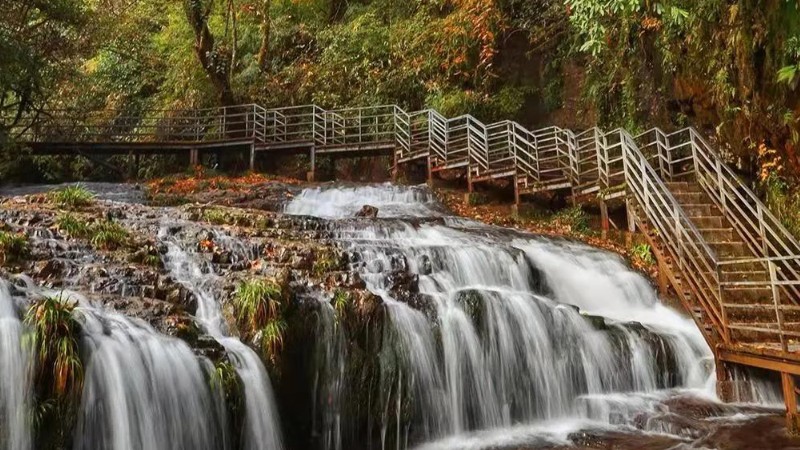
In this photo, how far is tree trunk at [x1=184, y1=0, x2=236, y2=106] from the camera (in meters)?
19.2

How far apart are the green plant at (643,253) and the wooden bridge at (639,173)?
1.45ft

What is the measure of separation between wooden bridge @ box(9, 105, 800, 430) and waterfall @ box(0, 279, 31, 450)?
6740 millimetres

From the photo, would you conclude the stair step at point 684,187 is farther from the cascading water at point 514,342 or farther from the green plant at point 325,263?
the green plant at point 325,263

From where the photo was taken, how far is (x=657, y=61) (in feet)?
45.3

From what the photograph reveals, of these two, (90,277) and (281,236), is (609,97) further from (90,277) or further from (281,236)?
(90,277)

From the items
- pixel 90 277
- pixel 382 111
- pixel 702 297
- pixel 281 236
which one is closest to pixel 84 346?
pixel 90 277

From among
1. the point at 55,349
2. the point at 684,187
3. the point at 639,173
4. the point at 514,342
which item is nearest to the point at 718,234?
the point at 684,187

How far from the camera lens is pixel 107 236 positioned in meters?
7.43

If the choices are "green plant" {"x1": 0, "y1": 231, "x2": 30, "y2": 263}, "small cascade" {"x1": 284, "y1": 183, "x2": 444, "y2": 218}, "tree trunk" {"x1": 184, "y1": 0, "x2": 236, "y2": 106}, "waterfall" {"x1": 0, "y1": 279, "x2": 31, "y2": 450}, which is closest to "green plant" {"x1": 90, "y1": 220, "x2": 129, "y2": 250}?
"green plant" {"x1": 0, "y1": 231, "x2": 30, "y2": 263}

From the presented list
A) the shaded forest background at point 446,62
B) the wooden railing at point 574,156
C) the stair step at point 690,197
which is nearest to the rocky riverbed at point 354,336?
the wooden railing at point 574,156

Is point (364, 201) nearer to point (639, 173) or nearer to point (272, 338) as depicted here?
point (639, 173)

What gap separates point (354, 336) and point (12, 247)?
3814mm

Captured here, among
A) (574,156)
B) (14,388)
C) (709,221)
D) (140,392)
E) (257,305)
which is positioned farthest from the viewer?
(574,156)

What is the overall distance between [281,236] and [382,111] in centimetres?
1122
